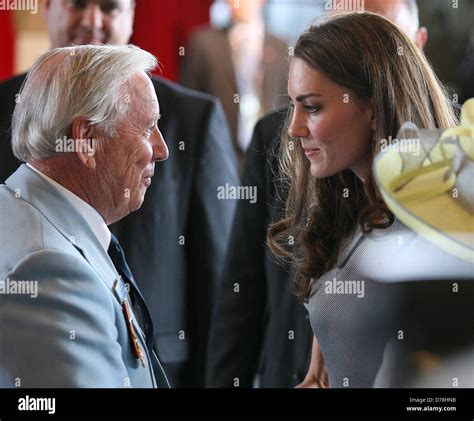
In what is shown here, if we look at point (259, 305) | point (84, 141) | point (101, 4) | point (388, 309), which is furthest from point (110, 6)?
point (388, 309)

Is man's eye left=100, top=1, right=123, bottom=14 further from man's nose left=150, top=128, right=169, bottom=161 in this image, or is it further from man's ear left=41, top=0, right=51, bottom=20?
man's nose left=150, top=128, right=169, bottom=161

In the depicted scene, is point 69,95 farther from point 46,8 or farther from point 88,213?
point 46,8

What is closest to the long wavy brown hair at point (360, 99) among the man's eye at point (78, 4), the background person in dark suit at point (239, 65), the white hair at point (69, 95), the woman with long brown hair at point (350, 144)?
the woman with long brown hair at point (350, 144)

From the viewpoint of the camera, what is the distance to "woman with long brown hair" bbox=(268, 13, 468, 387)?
210cm

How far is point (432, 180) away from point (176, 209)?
563 mm

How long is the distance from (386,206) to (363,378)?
0.92ft

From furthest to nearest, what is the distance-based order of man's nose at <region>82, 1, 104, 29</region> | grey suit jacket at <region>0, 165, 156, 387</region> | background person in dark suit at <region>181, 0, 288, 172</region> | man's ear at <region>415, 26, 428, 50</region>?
background person in dark suit at <region>181, 0, 288, 172</region>, man's nose at <region>82, 1, 104, 29</region>, man's ear at <region>415, 26, 428, 50</region>, grey suit jacket at <region>0, 165, 156, 387</region>

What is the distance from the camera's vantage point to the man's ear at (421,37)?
2.21 m

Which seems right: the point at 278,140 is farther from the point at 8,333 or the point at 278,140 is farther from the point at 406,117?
the point at 8,333

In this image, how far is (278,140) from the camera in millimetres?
2316

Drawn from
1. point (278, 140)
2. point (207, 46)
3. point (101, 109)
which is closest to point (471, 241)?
point (278, 140)

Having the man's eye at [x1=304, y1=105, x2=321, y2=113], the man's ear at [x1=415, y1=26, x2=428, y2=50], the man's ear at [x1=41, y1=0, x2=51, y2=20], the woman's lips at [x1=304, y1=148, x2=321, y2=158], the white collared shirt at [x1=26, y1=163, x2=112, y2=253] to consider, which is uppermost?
the man's ear at [x1=41, y1=0, x2=51, y2=20]

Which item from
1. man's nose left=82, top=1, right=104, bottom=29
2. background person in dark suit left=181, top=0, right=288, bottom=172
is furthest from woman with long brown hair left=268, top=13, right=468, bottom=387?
background person in dark suit left=181, top=0, right=288, bottom=172

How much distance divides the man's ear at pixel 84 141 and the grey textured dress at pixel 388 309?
1.45ft
